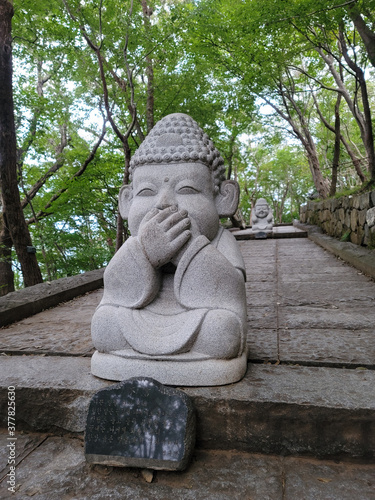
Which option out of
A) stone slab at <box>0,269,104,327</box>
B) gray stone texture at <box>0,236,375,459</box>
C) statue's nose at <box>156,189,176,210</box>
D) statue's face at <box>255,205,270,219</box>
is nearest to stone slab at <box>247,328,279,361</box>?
gray stone texture at <box>0,236,375,459</box>

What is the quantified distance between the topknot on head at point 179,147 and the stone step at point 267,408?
1.34 meters

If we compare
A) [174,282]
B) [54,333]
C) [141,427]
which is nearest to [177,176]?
[174,282]

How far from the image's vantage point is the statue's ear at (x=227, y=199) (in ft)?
8.00

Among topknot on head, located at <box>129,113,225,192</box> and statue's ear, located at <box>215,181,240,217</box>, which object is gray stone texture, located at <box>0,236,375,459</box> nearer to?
statue's ear, located at <box>215,181,240,217</box>

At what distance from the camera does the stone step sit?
1.55 m

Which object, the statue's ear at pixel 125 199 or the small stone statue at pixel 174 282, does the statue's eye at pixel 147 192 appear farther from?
the statue's ear at pixel 125 199

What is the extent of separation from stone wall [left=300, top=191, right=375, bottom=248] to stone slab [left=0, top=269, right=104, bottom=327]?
4757 mm

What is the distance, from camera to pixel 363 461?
1538 millimetres

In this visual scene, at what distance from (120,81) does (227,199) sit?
304 inches

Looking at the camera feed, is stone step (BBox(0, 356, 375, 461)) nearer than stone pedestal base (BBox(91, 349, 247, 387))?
Yes

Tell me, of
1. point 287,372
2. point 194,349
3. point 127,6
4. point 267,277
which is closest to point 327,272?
point 267,277

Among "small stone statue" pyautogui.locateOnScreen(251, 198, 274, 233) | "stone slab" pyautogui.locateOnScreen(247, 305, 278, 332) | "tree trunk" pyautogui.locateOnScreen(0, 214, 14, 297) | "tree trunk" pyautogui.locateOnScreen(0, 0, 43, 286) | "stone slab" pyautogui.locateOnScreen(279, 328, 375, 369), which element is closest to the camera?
"stone slab" pyautogui.locateOnScreen(279, 328, 375, 369)

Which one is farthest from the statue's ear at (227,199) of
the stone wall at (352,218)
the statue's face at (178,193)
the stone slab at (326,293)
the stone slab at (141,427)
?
the stone wall at (352,218)

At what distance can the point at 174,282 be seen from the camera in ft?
6.67
